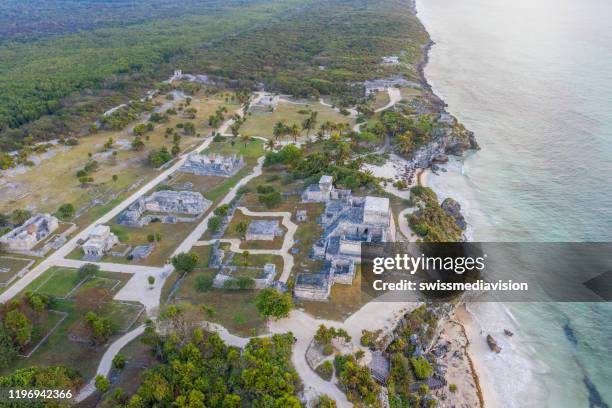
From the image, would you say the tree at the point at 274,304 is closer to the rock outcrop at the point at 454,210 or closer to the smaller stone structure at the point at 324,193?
the smaller stone structure at the point at 324,193

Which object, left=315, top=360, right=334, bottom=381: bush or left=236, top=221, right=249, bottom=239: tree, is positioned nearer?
left=315, top=360, right=334, bottom=381: bush

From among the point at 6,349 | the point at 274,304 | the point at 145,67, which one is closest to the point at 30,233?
the point at 6,349

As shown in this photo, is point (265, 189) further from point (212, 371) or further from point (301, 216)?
point (212, 371)

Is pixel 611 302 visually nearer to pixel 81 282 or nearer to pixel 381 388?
pixel 381 388

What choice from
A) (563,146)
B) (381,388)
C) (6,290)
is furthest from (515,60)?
(6,290)

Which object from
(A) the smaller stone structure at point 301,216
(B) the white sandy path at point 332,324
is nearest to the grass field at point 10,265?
(B) the white sandy path at point 332,324

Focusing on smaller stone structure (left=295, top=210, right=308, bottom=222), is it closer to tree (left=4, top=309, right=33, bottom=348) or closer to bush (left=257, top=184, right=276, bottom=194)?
bush (left=257, top=184, right=276, bottom=194)

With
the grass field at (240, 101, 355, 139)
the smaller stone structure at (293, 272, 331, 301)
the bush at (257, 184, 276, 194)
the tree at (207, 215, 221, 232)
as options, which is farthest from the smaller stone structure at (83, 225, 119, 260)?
the grass field at (240, 101, 355, 139)
